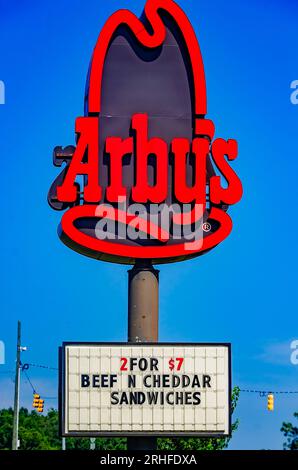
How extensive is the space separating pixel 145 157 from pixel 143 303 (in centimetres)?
406

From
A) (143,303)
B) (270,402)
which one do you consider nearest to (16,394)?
(270,402)

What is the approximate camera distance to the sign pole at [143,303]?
36188mm

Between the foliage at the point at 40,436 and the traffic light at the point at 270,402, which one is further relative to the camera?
the foliage at the point at 40,436

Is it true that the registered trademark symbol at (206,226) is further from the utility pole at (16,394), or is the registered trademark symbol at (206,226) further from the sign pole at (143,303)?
the utility pole at (16,394)

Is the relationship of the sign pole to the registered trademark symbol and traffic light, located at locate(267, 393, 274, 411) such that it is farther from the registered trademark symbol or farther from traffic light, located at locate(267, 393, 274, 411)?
traffic light, located at locate(267, 393, 274, 411)

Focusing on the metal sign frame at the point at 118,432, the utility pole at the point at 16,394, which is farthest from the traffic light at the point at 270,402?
the metal sign frame at the point at 118,432

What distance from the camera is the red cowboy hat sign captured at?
36094mm

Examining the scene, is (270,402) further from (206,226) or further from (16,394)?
(206,226)

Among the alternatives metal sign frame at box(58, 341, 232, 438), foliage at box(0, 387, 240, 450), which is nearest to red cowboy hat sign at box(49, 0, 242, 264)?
metal sign frame at box(58, 341, 232, 438)

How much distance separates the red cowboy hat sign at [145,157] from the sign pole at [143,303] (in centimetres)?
43

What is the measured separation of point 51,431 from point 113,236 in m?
94.1

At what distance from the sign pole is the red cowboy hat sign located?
0.43 metres

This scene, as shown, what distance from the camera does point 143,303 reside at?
36375mm
